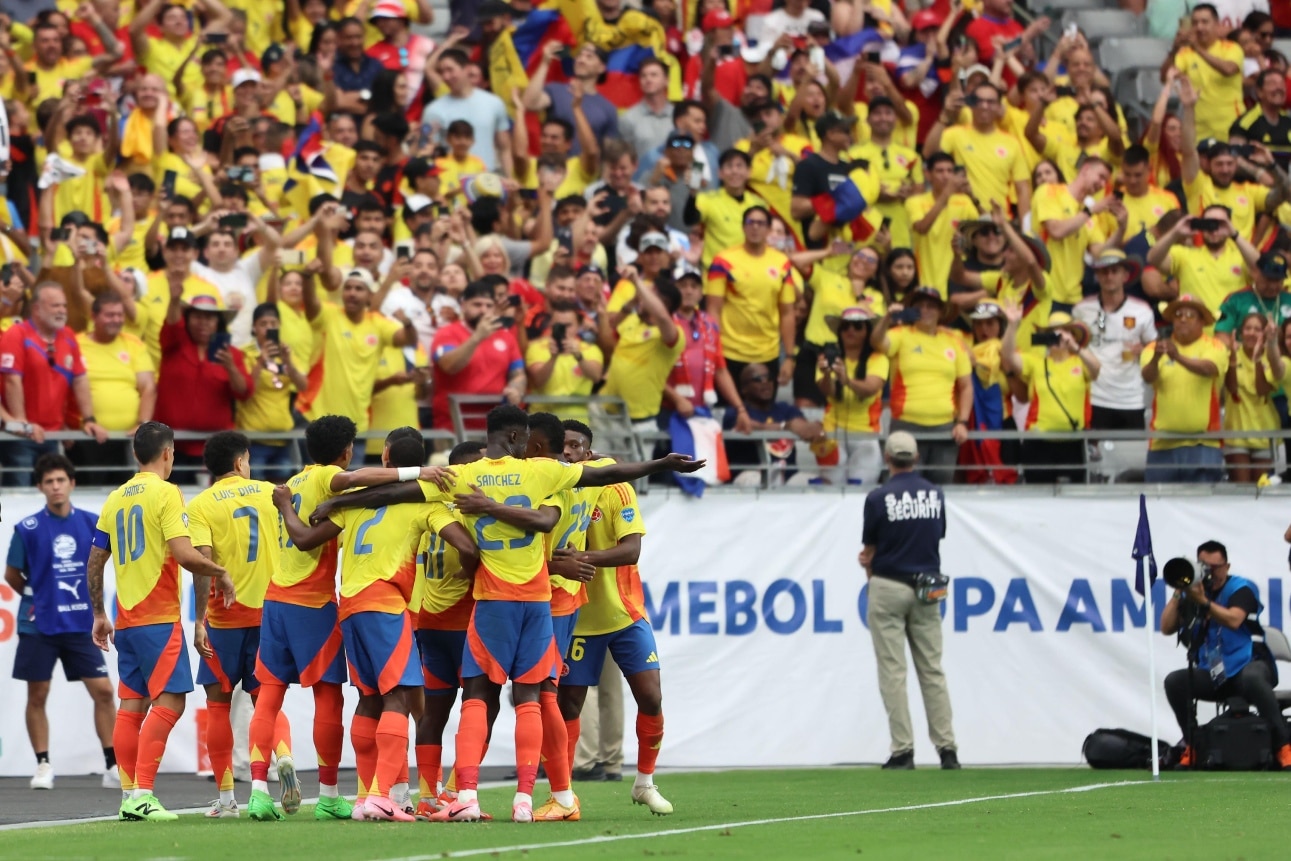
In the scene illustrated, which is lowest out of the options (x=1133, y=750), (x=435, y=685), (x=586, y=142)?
(x=1133, y=750)

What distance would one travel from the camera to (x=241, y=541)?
12.2 meters

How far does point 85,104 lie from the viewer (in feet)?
63.7

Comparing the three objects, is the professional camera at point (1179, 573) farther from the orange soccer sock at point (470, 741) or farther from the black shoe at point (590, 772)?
the orange soccer sock at point (470, 741)

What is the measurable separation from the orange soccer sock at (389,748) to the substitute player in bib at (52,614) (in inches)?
192

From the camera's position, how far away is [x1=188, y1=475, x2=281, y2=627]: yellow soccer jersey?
12047mm

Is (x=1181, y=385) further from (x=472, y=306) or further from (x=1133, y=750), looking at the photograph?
(x=472, y=306)

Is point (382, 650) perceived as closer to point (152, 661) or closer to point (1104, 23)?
point (152, 661)

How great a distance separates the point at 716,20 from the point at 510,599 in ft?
43.8

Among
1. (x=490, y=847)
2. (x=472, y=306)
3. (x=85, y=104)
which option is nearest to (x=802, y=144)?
→ (x=472, y=306)

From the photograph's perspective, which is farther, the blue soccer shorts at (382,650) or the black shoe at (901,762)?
the black shoe at (901,762)

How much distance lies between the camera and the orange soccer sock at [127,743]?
452 inches

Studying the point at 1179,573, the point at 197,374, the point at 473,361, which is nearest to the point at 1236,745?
the point at 1179,573

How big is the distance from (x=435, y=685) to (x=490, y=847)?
2663 mm

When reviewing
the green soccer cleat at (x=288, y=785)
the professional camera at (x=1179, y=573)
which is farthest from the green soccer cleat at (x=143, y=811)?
the professional camera at (x=1179, y=573)
